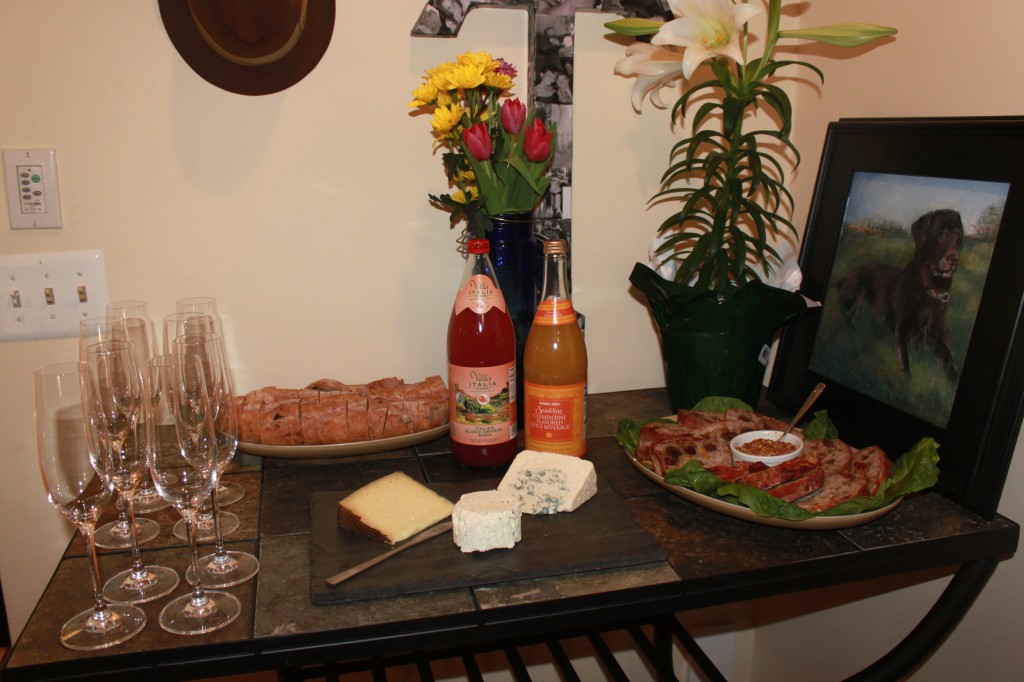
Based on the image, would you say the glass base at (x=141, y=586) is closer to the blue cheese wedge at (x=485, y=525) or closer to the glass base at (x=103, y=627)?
the glass base at (x=103, y=627)

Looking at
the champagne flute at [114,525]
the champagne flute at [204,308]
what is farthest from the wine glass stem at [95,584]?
the champagne flute at [204,308]

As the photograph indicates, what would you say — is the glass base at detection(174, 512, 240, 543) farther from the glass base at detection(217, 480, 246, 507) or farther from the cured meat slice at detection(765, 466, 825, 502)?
the cured meat slice at detection(765, 466, 825, 502)

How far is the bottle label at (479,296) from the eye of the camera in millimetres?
1169

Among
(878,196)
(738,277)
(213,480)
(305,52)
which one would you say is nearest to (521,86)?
(305,52)

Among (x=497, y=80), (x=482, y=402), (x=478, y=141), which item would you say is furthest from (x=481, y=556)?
(x=497, y=80)

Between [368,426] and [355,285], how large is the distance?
0.92ft

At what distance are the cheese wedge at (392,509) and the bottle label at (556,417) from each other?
19 cm

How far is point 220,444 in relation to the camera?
970 millimetres

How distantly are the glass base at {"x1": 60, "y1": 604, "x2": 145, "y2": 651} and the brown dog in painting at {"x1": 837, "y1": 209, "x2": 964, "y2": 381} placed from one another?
3.50 ft

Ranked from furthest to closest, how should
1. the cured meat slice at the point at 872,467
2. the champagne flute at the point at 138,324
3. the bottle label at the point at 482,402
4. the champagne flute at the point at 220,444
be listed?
1. the champagne flute at the point at 138,324
2. the bottle label at the point at 482,402
3. the cured meat slice at the point at 872,467
4. the champagne flute at the point at 220,444

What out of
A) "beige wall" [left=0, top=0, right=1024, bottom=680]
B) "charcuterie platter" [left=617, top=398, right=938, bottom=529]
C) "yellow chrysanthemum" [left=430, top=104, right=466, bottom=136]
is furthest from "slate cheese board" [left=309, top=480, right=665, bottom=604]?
"yellow chrysanthemum" [left=430, top=104, right=466, bottom=136]

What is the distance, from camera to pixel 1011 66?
3.50 ft

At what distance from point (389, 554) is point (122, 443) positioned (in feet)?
1.12

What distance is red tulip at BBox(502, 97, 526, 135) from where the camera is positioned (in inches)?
46.9
